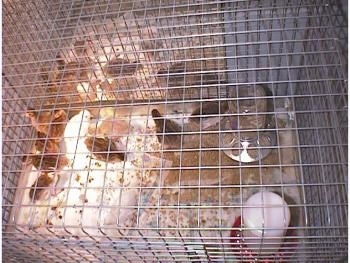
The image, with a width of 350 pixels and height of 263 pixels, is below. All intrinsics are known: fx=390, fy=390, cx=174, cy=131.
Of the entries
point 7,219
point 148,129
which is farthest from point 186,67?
point 7,219

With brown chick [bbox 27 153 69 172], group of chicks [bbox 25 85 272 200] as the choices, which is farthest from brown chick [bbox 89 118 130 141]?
brown chick [bbox 27 153 69 172]

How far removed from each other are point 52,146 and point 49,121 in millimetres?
57

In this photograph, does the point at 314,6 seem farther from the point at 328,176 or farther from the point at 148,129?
the point at 148,129

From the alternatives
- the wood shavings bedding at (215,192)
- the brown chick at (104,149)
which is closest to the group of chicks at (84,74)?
the brown chick at (104,149)

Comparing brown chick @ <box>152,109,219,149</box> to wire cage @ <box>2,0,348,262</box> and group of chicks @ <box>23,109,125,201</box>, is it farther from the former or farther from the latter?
group of chicks @ <box>23,109,125,201</box>

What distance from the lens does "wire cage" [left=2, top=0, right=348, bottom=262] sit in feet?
2.64

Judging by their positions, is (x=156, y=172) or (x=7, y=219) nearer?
(x=7, y=219)

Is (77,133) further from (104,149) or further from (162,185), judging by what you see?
(162,185)

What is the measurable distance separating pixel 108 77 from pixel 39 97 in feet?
0.54

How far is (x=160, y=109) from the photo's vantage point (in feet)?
3.42

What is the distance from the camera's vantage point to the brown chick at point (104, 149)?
0.86 meters

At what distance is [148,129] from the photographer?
1.00 m

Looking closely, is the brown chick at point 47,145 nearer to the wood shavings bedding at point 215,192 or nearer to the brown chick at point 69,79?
the brown chick at point 69,79

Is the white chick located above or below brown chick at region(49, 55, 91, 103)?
below
